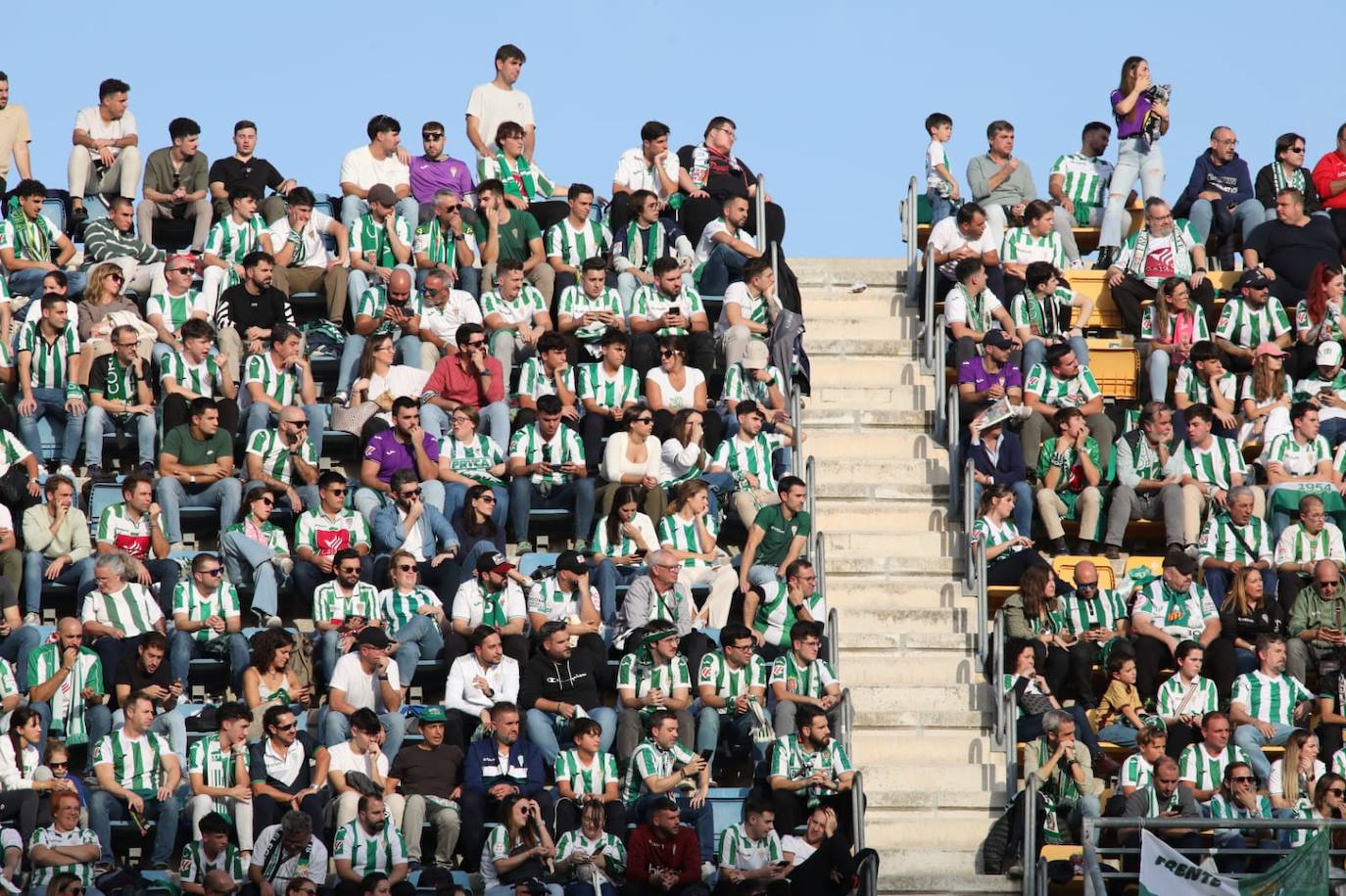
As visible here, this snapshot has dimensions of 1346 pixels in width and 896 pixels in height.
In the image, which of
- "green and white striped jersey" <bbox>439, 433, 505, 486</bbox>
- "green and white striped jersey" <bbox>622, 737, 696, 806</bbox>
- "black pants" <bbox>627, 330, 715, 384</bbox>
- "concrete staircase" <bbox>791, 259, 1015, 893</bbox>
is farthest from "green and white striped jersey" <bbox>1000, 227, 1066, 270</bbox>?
"green and white striped jersey" <bbox>622, 737, 696, 806</bbox>

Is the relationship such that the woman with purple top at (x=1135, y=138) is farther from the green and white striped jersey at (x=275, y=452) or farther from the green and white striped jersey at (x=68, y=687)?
the green and white striped jersey at (x=68, y=687)

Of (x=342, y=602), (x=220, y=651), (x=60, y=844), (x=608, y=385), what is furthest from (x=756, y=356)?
(x=60, y=844)

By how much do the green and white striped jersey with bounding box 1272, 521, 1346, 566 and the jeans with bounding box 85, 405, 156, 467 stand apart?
25.3 feet

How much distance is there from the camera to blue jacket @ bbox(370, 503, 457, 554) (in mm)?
17719

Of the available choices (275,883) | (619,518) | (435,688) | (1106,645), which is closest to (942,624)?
(1106,645)

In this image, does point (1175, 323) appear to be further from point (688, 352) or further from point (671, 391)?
point (671, 391)

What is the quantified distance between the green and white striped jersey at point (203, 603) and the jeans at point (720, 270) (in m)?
4.74

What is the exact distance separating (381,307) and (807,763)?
203 inches

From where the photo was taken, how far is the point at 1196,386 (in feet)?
64.1

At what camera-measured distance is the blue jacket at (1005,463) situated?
18781mm

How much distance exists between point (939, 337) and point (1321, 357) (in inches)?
113

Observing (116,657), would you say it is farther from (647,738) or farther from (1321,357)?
(1321,357)

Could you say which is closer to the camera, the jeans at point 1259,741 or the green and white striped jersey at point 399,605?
the jeans at point 1259,741

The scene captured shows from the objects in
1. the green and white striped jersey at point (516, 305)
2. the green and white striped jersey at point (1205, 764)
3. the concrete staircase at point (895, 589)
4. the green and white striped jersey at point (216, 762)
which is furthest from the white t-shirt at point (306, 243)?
the green and white striped jersey at point (1205, 764)
